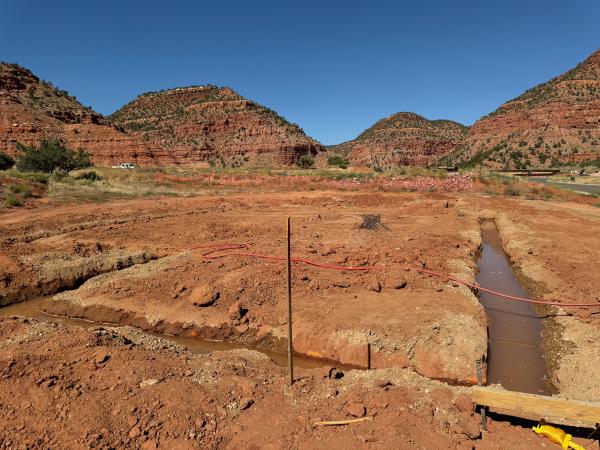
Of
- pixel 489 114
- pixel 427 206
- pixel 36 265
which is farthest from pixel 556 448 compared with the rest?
pixel 489 114

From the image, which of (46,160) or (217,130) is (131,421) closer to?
(46,160)

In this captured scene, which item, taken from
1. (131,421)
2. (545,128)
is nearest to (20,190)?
(131,421)

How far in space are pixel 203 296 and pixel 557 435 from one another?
6.41m

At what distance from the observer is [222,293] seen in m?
8.47

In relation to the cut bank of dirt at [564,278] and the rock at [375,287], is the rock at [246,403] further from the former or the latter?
the cut bank of dirt at [564,278]

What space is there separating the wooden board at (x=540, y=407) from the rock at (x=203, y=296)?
5.41m

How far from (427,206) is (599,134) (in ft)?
200

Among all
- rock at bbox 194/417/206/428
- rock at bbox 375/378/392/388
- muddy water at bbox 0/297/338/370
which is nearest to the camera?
rock at bbox 194/417/206/428

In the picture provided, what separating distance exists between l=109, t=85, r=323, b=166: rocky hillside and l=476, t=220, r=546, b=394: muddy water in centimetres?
5863

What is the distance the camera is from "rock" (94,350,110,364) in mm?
5484

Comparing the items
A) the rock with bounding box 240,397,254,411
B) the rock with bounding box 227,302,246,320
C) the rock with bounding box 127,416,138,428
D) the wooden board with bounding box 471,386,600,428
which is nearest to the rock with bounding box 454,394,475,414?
the wooden board with bounding box 471,386,600,428

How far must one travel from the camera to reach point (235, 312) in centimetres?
765

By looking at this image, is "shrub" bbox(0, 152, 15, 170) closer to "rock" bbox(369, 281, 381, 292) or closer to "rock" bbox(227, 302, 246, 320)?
"rock" bbox(227, 302, 246, 320)

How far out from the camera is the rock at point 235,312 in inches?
301
